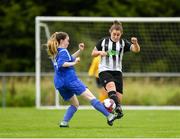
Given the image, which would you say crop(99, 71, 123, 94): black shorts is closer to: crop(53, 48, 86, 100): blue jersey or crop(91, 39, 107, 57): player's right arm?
crop(91, 39, 107, 57): player's right arm

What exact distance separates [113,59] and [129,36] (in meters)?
8.46

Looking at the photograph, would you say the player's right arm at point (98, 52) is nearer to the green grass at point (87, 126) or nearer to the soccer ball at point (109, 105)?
the soccer ball at point (109, 105)

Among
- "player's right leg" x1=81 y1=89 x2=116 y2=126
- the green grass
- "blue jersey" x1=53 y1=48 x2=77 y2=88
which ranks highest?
"blue jersey" x1=53 y1=48 x2=77 y2=88

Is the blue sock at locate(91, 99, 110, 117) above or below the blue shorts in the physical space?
below

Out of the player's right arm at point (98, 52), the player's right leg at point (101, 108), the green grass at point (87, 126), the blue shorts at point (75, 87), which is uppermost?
the player's right arm at point (98, 52)

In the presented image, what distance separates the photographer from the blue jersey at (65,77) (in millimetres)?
13898

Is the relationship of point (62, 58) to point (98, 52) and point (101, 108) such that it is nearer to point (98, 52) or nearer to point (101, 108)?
point (98, 52)

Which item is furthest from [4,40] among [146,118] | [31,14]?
[146,118]

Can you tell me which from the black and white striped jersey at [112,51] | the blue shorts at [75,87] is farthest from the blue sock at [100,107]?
the black and white striped jersey at [112,51]

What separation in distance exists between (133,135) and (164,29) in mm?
12330

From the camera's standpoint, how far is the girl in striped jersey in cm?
1486

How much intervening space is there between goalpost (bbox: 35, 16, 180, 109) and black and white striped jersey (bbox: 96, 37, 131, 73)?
24.7ft

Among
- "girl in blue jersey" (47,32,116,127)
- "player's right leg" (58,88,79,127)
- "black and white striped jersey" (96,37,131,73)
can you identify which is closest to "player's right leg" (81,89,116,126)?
"girl in blue jersey" (47,32,116,127)

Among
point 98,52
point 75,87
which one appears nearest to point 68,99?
point 75,87
